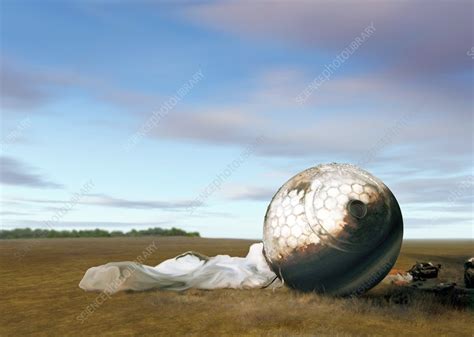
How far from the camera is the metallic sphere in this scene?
10.2 meters

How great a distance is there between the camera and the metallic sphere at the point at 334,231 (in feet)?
33.4

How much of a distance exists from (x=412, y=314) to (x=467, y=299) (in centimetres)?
167

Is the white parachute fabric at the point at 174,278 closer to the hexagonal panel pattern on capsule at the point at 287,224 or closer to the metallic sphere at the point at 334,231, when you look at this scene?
the metallic sphere at the point at 334,231

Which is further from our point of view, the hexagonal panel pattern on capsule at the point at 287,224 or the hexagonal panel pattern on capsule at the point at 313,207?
the hexagonal panel pattern on capsule at the point at 287,224

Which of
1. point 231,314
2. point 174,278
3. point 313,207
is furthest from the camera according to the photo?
point 174,278

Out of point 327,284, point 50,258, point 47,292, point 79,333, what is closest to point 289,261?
point 327,284

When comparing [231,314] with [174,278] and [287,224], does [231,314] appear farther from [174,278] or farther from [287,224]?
[174,278]

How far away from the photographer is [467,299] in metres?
10.7

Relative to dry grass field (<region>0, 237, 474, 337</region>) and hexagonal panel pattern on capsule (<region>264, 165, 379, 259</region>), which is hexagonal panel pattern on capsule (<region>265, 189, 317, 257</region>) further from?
dry grass field (<region>0, 237, 474, 337</region>)

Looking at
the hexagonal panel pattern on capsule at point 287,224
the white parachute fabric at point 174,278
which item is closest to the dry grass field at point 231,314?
Result: the white parachute fabric at point 174,278

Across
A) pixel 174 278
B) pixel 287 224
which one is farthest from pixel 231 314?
pixel 174 278

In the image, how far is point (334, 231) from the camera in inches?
398

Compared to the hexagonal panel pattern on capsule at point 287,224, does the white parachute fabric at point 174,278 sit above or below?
below

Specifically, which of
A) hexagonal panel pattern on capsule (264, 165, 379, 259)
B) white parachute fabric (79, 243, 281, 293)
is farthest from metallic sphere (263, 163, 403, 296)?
white parachute fabric (79, 243, 281, 293)
